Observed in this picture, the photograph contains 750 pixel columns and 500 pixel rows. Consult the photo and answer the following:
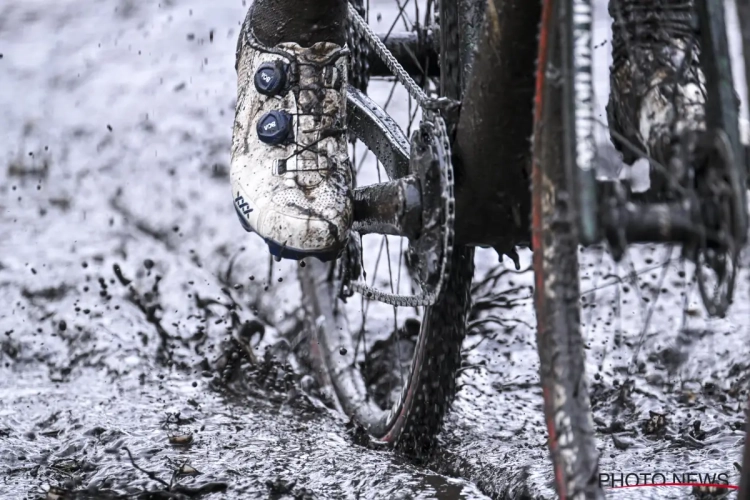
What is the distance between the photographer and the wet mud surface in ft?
6.30

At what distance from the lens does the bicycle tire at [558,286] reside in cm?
106

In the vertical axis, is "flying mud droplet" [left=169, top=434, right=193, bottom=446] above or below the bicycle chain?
below

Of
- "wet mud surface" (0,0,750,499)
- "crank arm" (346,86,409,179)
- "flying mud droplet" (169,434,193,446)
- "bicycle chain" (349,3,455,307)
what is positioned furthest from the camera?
"flying mud droplet" (169,434,193,446)

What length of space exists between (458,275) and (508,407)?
579 mm

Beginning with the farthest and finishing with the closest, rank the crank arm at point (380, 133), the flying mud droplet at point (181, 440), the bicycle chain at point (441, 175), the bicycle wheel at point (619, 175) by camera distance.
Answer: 1. the flying mud droplet at point (181, 440)
2. the crank arm at point (380, 133)
3. the bicycle chain at point (441, 175)
4. the bicycle wheel at point (619, 175)

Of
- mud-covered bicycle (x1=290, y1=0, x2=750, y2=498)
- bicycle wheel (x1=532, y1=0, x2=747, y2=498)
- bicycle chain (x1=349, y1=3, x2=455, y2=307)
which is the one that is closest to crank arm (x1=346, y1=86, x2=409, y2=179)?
mud-covered bicycle (x1=290, y1=0, x2=750, y2=498)

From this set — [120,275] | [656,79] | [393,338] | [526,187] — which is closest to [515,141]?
[526,187]

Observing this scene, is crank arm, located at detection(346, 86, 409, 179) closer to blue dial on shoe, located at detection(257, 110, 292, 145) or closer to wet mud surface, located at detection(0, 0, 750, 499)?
blue dial on shoe, located at detection(257, 110, 292, 145)

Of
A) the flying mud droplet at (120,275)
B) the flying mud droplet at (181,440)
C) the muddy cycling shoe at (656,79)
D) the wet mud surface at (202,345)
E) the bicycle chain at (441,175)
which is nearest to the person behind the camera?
the muddy cycling shoe at (656,79)

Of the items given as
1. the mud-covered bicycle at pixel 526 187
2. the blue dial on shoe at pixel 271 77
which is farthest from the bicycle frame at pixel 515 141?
the blue dial on shoe at pixel 271 77

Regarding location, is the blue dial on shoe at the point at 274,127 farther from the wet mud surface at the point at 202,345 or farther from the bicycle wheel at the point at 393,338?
the wet mud surface at the point at 202,345

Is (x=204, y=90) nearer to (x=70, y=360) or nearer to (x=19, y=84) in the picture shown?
(x=19, y=84)

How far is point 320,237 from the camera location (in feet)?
5.33

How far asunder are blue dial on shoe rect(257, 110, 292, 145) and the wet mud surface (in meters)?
0.62
